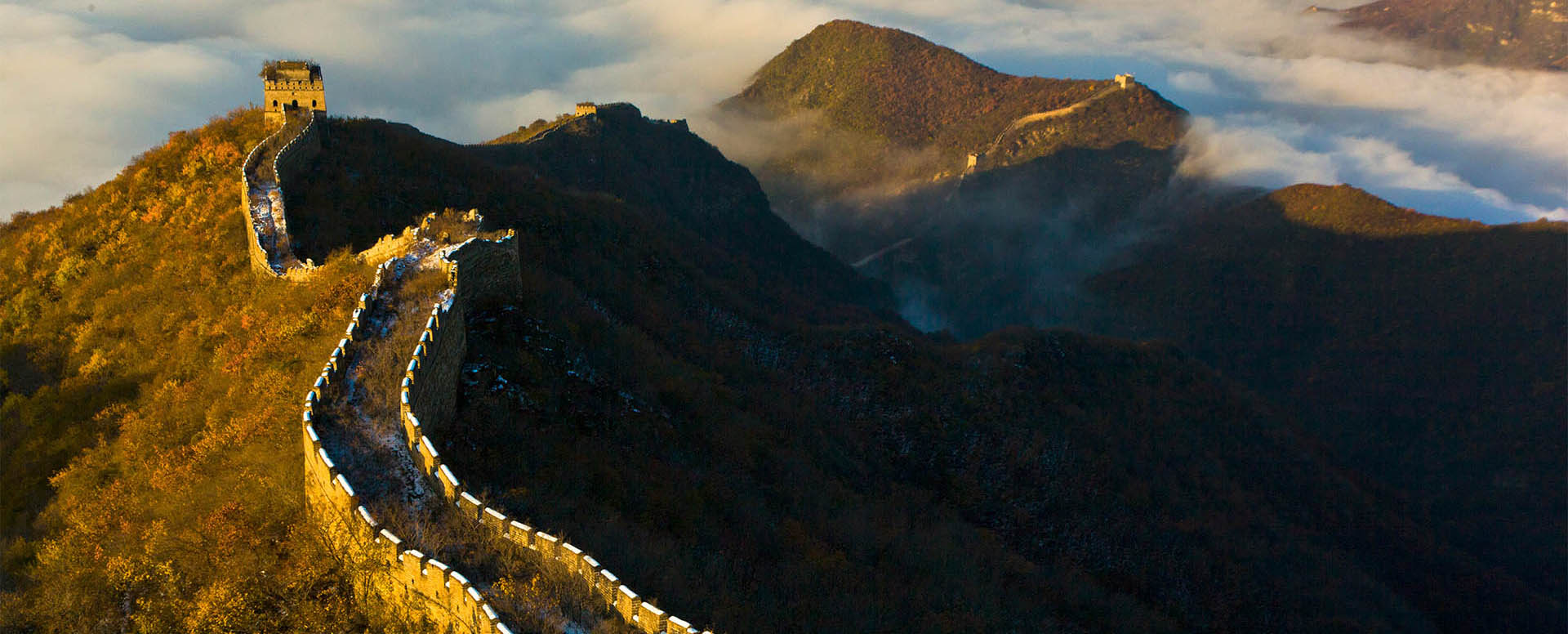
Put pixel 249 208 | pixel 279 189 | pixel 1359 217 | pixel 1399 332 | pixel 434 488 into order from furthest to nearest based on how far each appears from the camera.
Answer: pixel 1359 217 < pixel 1399 332 < pixel 279 189 < pixel 249 208 < pixel 434 488

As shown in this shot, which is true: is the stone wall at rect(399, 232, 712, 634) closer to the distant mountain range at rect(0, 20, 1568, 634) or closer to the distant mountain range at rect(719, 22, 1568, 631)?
the distant mountain range at rect(0, 20, 1568, 634)

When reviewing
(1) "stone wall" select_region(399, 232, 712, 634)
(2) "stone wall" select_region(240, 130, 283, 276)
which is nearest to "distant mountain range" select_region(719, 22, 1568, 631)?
(1) "stone wall" select_region(399, 232, 712, 634)

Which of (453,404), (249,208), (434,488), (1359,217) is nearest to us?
(434,488)

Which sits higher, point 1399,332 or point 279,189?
point 279,189

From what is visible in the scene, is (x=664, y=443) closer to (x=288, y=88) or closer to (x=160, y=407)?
(x=160, y=407)

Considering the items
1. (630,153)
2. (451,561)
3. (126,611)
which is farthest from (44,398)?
(630,153)

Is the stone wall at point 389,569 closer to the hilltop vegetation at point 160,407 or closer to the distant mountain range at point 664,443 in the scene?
the distant mountain range at point 664,443

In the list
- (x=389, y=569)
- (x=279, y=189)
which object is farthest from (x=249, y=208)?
(x=389, y=569)
